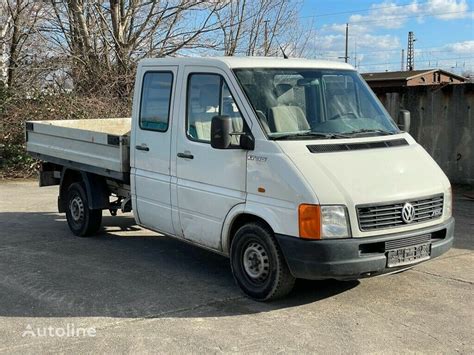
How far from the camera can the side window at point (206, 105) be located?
5.43m

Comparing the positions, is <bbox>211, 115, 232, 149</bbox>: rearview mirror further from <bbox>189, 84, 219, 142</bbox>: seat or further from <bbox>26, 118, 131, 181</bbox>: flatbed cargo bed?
<bbox>26, 118, 131, 181</bbox>: flatbed cargo bed

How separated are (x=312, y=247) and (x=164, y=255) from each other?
2844 millimetres

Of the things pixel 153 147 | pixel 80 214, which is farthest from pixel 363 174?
pixel 80 214

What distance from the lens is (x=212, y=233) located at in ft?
18.5

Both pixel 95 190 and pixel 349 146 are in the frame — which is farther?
pixel 95 190

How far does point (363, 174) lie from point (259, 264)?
1.23 metres

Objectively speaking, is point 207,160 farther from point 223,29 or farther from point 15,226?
point 223,29

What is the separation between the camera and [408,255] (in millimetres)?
4930

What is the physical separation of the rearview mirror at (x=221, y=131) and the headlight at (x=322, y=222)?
3.15ft

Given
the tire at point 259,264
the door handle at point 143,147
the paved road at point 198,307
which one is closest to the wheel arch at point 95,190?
the paved road at point 198,307

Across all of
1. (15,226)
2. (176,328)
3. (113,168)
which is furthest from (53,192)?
(176,328)

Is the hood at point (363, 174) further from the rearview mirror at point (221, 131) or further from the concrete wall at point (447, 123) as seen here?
the concrete wall at point (447, 123)

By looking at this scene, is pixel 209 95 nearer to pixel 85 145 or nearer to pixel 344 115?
pixel 344 115

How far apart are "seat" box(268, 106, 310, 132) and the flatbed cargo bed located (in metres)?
2.30
